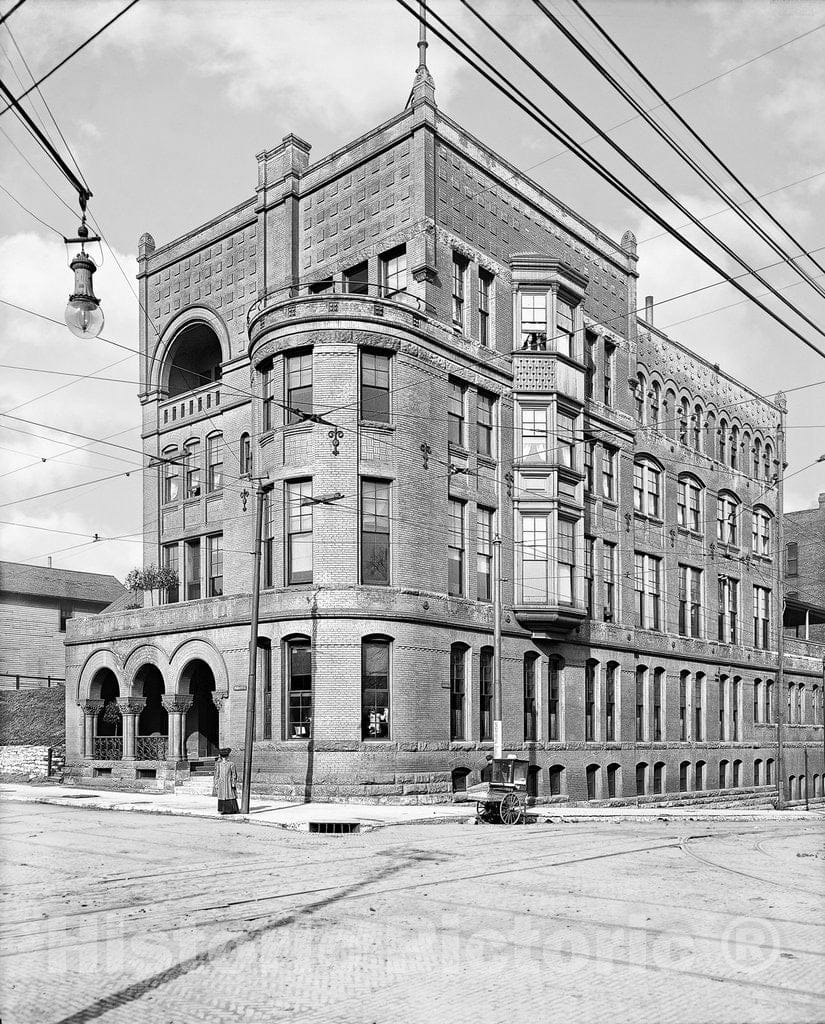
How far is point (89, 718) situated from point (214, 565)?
23.5 ft

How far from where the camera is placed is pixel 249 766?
26.9 meters

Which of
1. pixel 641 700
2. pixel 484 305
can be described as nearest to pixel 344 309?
pixel 484 305

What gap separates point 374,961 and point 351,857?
8.18m

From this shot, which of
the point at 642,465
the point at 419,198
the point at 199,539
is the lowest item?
the point at 199,539

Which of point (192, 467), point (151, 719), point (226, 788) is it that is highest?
point (192, 467)

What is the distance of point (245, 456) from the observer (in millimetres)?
37094

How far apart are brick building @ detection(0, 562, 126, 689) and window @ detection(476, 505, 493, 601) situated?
27839 mm

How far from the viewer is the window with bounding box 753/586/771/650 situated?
175 ft

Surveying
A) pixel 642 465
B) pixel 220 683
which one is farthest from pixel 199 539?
pixel 642 465

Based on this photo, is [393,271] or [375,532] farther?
[393,271]

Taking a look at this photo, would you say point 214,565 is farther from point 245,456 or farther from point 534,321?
point 534,321

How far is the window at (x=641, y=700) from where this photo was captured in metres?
42.7

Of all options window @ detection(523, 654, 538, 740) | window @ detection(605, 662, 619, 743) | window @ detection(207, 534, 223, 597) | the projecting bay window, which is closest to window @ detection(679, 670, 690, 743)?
window @ detection(605, 662, 619, 743)

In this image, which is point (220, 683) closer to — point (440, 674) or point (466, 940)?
point (440, 674)
